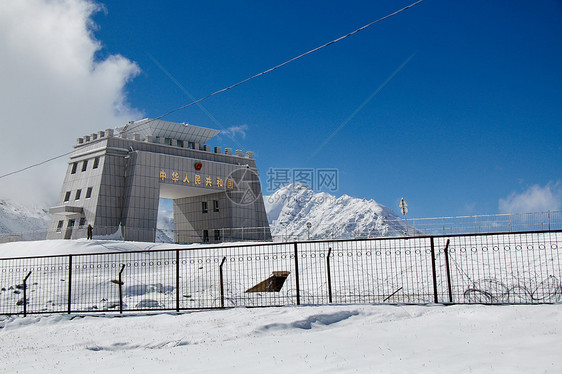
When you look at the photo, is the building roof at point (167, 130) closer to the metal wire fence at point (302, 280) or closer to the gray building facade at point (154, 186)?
the gray building facade at point (154, 186)

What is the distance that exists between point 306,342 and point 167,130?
42.0 meters

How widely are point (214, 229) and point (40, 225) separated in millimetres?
169208

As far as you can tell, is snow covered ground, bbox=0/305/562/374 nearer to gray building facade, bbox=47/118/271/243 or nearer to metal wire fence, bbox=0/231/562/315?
metal wire fence, bbox=0/231/562/315

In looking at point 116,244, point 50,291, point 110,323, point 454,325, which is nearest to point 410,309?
point 454,325

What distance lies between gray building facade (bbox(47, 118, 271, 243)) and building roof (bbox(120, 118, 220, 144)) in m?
0.09

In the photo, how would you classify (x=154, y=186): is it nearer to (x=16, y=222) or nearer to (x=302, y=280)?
(x=302, y=280)

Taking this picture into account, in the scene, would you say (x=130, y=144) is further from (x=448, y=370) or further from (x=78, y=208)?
(x=448, y=370)

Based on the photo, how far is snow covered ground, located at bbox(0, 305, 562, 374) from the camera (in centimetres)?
838

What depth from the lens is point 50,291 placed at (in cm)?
2302

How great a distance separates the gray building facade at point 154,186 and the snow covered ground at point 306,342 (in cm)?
3015

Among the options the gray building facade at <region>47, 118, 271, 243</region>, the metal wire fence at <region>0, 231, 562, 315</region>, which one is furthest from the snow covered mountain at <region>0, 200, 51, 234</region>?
the metal wire fence at <region>0, 231, 562, 315</region>

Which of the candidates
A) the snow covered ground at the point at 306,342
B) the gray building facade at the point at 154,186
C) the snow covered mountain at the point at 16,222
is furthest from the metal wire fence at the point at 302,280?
the snow covered mountain at the point at 16,222

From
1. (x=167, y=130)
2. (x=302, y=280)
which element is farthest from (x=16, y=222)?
(x=302, y=280)

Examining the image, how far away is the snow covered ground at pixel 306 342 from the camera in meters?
8.38
